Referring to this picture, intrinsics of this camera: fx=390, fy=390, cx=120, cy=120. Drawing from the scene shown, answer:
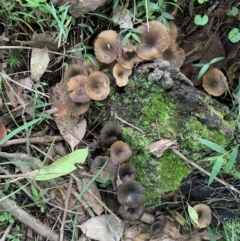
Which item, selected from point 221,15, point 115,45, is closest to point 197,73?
point 221,15

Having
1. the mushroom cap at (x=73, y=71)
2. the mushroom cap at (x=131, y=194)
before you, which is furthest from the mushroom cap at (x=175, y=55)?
the mushroom cap at (x=131, y=194)

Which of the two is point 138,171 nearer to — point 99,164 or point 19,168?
point 99,164

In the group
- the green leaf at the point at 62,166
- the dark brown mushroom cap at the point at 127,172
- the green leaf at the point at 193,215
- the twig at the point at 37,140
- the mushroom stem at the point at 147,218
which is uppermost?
the green leaf at the point at 62,166

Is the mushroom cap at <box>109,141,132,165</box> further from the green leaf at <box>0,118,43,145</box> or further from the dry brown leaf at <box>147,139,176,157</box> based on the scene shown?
the green leaf at <box>0,118,43,145</box>

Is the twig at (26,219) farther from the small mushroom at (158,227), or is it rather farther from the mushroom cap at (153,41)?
the mushroom cap at (153,41)

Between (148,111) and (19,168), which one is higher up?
(148,111)
